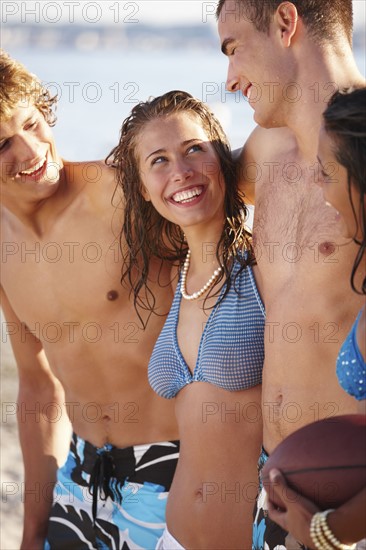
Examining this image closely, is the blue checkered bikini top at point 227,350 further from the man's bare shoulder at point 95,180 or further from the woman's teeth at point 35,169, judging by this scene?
the woman's teeth at point 35,169

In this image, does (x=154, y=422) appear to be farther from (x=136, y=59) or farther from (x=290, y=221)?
(x=136, y=59)

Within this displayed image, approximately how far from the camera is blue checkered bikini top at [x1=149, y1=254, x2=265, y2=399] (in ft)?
9.71

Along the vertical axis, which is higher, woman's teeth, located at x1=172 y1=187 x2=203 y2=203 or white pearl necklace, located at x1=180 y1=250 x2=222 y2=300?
woman's teeth, located at x1=172 y1=187 x2=203 y2=203

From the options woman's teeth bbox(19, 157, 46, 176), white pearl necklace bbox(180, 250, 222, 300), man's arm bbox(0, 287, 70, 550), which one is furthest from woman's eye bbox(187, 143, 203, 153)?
man's arm bbox(0, 287, 70, 550)

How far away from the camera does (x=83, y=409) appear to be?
3.84 meters

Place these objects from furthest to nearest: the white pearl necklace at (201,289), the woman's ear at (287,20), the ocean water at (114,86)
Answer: the ocean water at (114,86) < the white pearl necklace at (201,289) < the woman's ear at (287,20)

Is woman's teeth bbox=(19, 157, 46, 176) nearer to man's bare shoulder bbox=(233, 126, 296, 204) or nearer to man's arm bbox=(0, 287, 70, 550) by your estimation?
man's arm bbox=(0, 287, 70, 550)

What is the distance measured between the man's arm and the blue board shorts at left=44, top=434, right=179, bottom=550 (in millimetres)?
189

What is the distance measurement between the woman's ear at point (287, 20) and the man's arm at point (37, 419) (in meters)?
1.89

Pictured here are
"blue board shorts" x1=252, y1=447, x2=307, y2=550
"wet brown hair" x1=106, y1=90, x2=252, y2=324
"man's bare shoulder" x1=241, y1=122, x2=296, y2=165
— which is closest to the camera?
"blue board shorts" x1=252, y1=447, x2=307, y2=550

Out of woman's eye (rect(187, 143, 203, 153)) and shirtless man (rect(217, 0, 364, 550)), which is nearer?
shirtless man (rect(217, 0, 364, 550))

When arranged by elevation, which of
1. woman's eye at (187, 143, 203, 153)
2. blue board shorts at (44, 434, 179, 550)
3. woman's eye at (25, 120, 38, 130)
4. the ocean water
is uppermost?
the ocean water

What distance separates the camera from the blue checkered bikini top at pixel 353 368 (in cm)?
206

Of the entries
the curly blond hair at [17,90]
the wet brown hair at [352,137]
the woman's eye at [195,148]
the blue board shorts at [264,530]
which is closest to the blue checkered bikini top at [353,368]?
the wet brown hair at [352,137]
